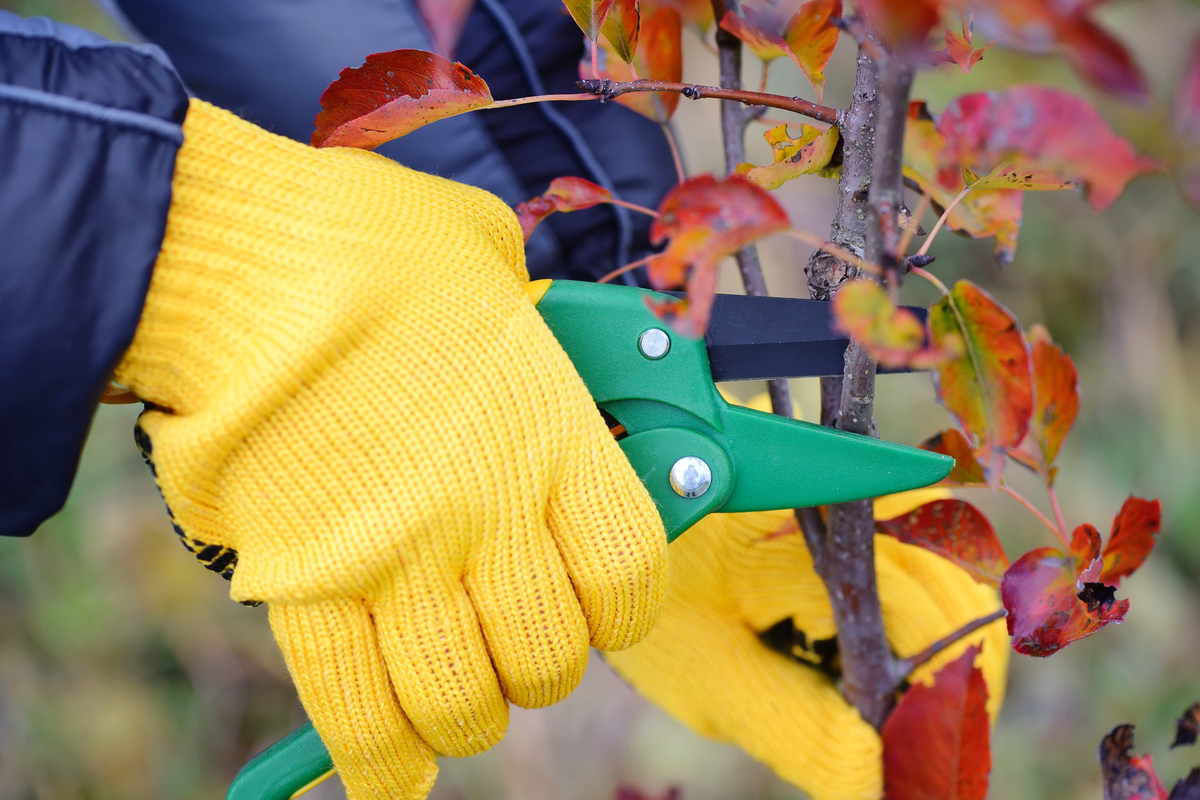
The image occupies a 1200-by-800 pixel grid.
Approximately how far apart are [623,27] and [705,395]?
0.85 feet

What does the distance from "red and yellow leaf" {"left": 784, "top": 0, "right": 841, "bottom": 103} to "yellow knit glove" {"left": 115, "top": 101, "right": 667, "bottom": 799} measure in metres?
0.25

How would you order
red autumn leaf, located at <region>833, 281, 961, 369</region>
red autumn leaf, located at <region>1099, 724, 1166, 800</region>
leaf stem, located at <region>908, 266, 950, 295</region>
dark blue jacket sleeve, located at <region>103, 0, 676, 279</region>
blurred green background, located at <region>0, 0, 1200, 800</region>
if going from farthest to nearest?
1. blurred green background, located at <region>0, 0, 1200, 800</region>
2. dark blue jacket sleeve, located at <region>103, 0, 676, 279</region>
3. red autumn leaf, located at <region>1099, 724, 1166, 800</region>
4. leaf stem, located at <region>908, 266, 950, 295</region>
5. red autumn leaf, located at <region>833, 281, 961, 369</region>

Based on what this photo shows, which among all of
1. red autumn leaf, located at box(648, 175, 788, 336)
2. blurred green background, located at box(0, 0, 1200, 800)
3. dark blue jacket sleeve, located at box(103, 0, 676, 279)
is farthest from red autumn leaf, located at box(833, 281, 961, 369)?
blurred green background, located at box(0, 0, 1200, 800)

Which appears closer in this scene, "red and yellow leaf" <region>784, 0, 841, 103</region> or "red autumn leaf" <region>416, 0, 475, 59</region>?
"red autumn leaf" <region>416, 0, 475, 59</region>

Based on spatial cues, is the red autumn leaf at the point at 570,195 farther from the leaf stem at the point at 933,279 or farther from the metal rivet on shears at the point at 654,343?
the leaf stem at the point at 933,279

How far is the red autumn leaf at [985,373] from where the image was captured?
416 mm

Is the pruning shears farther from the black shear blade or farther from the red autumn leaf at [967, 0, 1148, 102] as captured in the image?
the red autumn leaf at [967, 0, 1148, 102]

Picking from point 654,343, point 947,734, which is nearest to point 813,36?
point 654,343

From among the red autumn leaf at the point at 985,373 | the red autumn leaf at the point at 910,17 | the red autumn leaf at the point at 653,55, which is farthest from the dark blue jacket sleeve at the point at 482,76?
A: the red autumn leaf at the point at 910,17

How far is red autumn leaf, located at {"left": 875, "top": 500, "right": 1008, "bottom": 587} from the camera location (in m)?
0.62

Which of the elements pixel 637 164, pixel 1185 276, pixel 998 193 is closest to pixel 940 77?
pixel 1185 276

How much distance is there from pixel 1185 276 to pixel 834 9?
164cm

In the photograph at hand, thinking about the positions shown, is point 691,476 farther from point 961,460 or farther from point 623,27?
point 623,27

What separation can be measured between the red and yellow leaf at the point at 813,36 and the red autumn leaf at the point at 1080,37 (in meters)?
0.34
